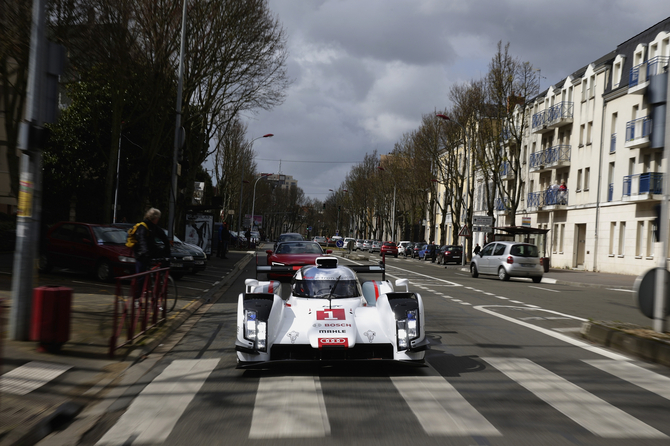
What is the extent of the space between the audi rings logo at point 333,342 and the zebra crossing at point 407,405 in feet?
1.23

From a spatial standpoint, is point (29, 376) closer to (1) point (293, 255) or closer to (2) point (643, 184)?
(1) point (293, 255)

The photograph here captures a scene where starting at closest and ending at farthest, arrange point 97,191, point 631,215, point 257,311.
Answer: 1. point 257,311
2. point 631,215
3. point 97,191

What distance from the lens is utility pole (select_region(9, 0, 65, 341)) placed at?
8406 mm

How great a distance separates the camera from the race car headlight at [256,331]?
7359mm

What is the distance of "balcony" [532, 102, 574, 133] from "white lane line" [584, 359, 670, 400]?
39.1 metres

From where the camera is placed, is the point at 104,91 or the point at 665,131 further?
the point at 104,91

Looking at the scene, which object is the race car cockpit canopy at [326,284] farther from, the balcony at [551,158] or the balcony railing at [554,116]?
the balcony railing at [554,116]

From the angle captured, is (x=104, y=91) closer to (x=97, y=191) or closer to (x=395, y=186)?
(x=97, y=191)

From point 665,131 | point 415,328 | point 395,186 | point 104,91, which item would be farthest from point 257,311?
point 395,186

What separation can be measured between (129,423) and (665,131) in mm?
8559

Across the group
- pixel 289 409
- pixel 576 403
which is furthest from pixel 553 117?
pixel 289 409

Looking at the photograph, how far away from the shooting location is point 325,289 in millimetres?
8641

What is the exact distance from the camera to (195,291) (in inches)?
705

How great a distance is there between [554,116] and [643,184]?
1263 centimetres
